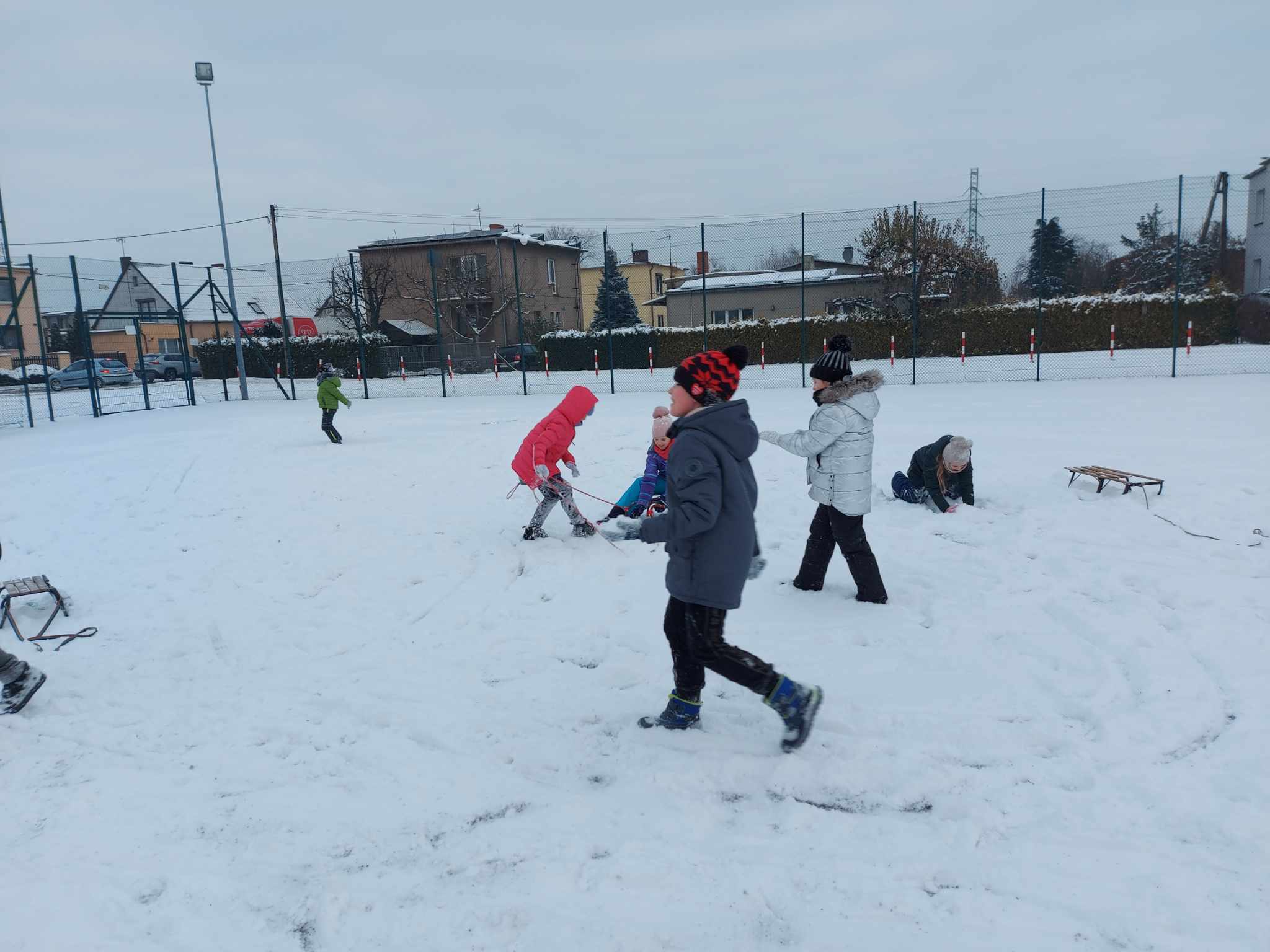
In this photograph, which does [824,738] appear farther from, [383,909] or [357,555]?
[357,555]

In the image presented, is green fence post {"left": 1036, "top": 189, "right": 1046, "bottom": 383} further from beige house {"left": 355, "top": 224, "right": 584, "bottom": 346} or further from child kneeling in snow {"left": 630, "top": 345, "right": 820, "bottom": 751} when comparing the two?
beige house {"left": 355, "top": 224, "right": 584, "bottom": 346}

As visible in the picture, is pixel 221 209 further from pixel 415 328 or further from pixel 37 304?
pixel 415 328

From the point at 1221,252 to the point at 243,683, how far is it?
2500cm

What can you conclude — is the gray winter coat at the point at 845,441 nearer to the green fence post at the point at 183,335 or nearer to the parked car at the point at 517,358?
the green fence post at the point at 183,335

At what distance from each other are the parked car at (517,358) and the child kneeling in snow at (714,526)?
27.6m

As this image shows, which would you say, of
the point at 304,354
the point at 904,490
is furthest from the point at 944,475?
the point at 304,354

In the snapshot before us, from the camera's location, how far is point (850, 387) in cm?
484

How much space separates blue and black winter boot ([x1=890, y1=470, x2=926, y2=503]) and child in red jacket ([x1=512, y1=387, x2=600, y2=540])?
286 cm

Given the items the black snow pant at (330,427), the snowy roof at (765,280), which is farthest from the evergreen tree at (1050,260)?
the black snow pant at (330,427)

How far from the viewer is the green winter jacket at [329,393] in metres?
11.8

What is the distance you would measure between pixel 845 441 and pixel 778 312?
26819 millimetres

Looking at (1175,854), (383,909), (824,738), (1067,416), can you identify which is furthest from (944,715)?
(1067,416)

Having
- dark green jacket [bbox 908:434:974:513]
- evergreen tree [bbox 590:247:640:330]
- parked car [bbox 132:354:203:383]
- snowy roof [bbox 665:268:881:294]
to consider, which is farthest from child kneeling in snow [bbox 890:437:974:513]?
parked car [bbox 132:354:203:383]

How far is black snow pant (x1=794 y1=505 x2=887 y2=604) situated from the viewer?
16.3 feet
